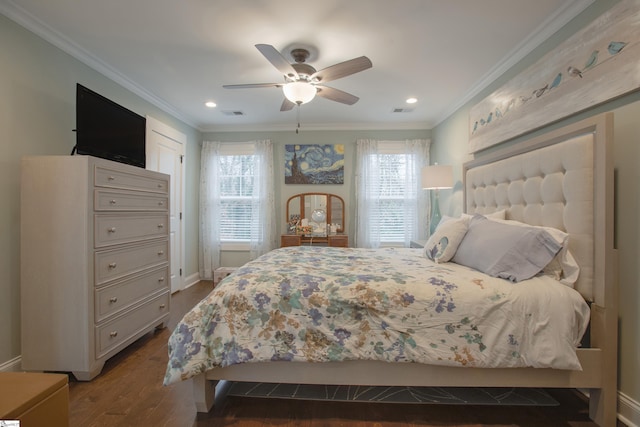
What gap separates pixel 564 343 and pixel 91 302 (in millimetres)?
2797

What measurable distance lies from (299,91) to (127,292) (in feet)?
6.86

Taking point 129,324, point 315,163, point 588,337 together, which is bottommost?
point 129,324

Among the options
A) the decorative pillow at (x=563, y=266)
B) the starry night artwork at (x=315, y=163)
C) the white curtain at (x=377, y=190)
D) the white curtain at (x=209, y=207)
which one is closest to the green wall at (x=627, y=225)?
the decorative pillow at (x=563, y=266)

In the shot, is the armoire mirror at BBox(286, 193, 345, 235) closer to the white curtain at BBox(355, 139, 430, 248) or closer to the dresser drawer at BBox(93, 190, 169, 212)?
the white curtain at BBox(355, 139, 430, 248)

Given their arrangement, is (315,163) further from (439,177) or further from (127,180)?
(127,180)

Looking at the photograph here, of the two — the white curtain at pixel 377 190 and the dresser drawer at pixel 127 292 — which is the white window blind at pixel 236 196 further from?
the dresser drawer at pixel 127 292

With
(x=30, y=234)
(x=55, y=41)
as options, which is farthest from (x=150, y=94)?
(x=30, y=234)

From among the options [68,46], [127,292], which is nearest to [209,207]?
[127,292]

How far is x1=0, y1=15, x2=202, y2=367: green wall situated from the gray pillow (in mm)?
3172

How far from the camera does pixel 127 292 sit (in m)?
2.18

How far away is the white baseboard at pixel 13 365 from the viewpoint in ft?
6.00

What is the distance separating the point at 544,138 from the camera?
1858 mm

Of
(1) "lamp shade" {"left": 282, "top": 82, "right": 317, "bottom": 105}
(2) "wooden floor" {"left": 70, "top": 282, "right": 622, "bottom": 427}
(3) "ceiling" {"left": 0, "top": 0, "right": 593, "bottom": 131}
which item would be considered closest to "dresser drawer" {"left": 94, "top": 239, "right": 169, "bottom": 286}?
(2) "wooden floor" {"left": 70, "top": 282, "right": 622, "bottom": 427}

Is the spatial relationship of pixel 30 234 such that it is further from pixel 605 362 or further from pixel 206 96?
pixel 605 362
